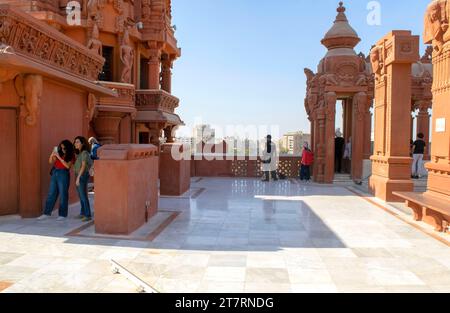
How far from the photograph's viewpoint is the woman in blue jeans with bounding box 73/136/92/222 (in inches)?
292

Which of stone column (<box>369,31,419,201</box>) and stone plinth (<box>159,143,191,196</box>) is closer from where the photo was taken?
stone column (<box>369,31,419,201</box>)

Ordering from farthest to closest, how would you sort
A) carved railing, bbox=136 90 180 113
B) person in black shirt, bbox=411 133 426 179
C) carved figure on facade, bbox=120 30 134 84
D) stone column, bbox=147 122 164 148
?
stone column, bbox=147 122 164 148 → carved railing, bbox=136 90 180 113 → carved figure on facade, bbox=120 30 134 84 → person in black shirt, bbox=411 133 426 179

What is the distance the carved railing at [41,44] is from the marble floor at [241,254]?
332cm

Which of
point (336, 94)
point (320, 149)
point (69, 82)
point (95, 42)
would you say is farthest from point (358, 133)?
point (69, 82)

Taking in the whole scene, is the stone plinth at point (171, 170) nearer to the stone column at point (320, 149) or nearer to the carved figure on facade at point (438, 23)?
the stone column at point (320, 149)

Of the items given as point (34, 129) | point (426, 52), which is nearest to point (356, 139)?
point (426, 52)

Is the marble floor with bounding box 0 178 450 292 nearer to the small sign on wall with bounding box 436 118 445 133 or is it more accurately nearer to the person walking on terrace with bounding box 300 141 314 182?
the small sign on wall with bounding box 436 118 445 133

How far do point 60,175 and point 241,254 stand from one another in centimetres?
419

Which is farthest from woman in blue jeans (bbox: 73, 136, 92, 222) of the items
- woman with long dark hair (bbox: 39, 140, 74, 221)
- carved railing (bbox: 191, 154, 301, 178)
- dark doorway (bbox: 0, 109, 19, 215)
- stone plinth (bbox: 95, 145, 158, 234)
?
carved railing (bbox: 191, 154, 301, 178)

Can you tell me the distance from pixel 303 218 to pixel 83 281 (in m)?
4.93

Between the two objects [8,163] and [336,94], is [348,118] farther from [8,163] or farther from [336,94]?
[8,163]

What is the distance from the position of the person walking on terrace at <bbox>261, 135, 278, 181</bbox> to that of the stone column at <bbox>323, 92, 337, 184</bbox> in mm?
2151
